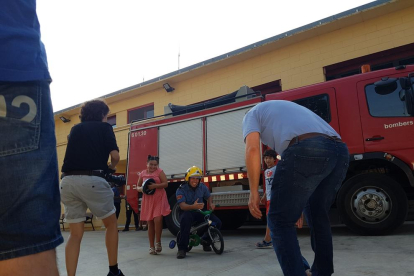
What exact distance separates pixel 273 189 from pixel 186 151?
5525mm

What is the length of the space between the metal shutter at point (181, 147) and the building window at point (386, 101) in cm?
351

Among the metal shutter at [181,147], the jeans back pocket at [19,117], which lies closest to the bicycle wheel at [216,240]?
the metal shutter at [181,147]

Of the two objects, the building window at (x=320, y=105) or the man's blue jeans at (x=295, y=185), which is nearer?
the man's blue jeans at (x=295, y=185)

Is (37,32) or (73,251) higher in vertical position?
(37,32)

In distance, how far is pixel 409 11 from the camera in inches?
317

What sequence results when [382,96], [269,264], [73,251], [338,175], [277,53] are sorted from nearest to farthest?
[338,175], [73,251], [269,264], [382,96], [277,53]

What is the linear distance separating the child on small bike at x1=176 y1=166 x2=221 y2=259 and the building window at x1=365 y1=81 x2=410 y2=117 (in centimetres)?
309

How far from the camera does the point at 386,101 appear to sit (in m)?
5.31

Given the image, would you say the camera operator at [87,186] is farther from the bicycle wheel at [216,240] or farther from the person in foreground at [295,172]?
the bicycle wheel at [216,240]

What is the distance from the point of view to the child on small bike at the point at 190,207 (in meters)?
4.61

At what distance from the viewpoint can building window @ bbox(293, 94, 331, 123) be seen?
5.71 m

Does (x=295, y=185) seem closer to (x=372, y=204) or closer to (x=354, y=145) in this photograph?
(x=372, y=204)

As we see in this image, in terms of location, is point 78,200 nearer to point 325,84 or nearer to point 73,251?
point 73,251

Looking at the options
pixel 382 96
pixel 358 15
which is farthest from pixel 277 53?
pixel 382 96
